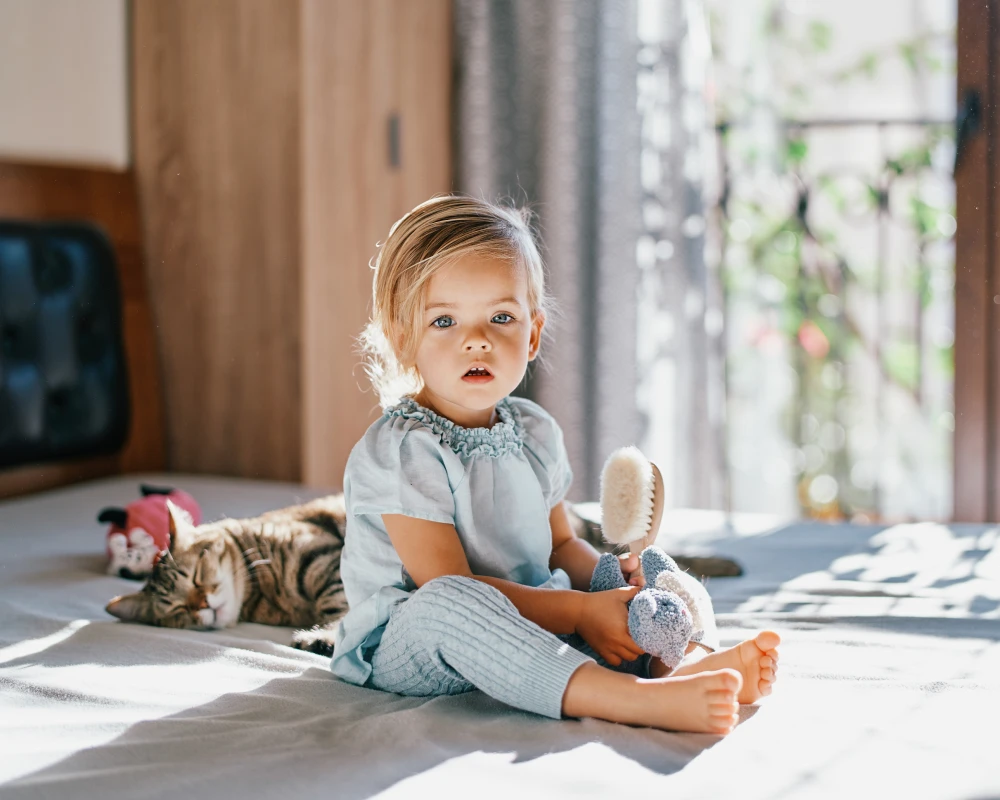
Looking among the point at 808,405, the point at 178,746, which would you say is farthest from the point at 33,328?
the point at 808,405

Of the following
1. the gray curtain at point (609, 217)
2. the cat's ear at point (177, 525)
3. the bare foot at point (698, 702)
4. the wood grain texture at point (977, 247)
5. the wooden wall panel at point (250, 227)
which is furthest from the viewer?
the gray curtain at point (609, 217)

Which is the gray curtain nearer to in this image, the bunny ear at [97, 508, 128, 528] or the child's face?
the bunny ear at [97, 508, 128, 528]

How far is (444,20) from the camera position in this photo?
3.17 m

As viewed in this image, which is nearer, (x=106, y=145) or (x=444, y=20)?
(x=106, y=145)

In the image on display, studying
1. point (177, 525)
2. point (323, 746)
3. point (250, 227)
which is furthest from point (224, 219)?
point (323, 746)

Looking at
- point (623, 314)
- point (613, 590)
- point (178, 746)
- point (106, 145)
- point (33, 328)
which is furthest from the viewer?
point (623, 314)

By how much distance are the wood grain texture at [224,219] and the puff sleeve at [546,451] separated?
1258 mm

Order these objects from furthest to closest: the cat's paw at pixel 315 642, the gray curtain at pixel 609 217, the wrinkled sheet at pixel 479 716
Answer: the gray curtain at pixel 609 217 → the cat's paw at pixel 315 642 → the wrinkled sheet at pixel 479 716

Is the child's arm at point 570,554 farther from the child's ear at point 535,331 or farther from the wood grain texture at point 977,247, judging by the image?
the wood grain texture at point 977,247

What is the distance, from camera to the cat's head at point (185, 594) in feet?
4.55

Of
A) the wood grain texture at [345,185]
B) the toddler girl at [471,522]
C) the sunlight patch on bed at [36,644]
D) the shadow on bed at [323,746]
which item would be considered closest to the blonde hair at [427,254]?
the toddler girl at [471,522]

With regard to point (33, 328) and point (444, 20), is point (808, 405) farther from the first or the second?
point (33, 328)

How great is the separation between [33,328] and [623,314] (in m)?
1.60

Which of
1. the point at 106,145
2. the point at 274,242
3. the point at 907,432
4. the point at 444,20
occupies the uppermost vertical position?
the point at 444,20
